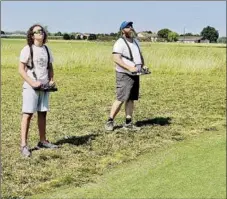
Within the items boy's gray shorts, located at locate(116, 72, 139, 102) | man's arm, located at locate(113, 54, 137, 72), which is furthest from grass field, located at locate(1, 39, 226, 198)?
man's arm, located at locate(113, 54, 137, 72)

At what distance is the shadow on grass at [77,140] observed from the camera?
6879 mm

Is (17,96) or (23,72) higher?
(23,72)

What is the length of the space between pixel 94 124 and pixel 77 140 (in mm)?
1357

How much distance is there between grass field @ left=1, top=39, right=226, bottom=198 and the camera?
5.41 m

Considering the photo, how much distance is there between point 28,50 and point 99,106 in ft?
15.7

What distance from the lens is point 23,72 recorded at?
593cm

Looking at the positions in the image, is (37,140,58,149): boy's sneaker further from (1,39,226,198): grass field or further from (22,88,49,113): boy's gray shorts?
(22,88,49,113): boy's gray shorts

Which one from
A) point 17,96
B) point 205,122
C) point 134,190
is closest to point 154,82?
point 17,96

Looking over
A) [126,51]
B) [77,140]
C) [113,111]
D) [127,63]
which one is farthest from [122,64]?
[77,140]

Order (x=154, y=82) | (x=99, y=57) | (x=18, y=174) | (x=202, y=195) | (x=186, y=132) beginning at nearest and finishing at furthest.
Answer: (x=202, y=195), (x=18, y=174), (x=186, y=132), (x=154, y=82), (x=99, y=57)

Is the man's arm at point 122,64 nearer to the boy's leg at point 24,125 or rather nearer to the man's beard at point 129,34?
the man's beard at point 129,34

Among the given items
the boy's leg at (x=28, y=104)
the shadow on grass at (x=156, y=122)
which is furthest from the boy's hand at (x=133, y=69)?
the boy's leg at (x=28, y=104)

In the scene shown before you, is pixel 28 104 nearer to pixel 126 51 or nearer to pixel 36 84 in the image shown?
pixel 36 84

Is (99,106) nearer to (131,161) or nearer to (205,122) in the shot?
(205,122)
